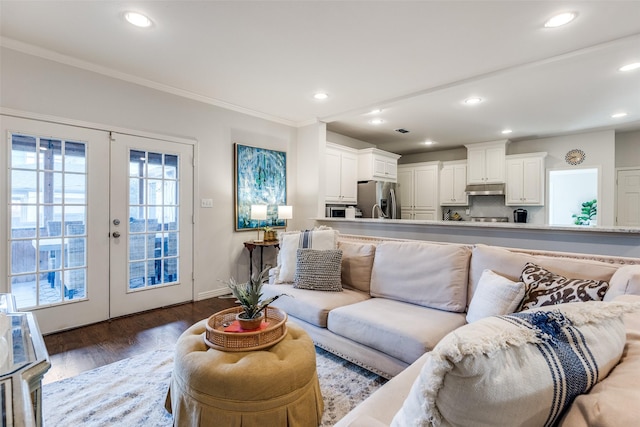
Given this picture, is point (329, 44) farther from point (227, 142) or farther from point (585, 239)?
point (585, 239)

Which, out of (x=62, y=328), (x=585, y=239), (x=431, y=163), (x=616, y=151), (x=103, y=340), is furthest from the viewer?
(x=431, y=163)

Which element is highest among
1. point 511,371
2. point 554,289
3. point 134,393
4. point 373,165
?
point 373,165

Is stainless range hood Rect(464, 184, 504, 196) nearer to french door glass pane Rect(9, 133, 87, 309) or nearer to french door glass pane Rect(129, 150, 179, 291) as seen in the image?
french door glass pane Rect(129, 150, 179, 291)

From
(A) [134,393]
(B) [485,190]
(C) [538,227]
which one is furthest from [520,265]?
(B) [485,190]

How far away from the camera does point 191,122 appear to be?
151 inches

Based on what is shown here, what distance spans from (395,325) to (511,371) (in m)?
1.43

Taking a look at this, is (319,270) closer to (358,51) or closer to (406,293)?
(406,293)

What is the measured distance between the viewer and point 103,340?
2.72 m

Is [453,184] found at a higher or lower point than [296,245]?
higher

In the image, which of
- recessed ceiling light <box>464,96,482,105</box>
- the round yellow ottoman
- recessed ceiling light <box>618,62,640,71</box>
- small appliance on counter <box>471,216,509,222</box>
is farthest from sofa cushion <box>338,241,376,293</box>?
small appliance on counter <box>471,216,509,222</box>

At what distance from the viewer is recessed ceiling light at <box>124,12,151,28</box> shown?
2.26m

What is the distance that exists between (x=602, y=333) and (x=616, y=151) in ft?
21.6

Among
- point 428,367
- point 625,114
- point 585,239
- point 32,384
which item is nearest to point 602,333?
point 428,367

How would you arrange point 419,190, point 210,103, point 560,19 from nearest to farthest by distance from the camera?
point 560,19
point 210,103
point 419,190
